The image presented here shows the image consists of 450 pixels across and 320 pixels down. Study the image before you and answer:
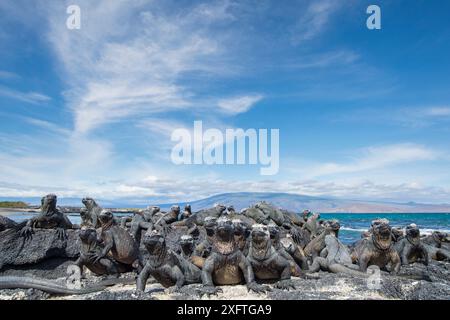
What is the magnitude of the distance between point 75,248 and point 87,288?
311 centimetres

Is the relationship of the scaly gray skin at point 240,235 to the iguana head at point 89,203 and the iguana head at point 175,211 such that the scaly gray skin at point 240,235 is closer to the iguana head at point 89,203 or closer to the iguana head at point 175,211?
the iguana head at point 89,203

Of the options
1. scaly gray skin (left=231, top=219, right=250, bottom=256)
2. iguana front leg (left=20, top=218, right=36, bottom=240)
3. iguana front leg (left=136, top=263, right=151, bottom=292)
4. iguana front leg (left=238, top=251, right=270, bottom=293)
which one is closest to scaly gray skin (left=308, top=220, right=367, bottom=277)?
scaly gray skin (left=231, top=219, right=250, bottom=256)

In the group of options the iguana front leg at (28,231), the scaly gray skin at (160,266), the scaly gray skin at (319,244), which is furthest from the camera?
the scaly gray skin at (319,244)

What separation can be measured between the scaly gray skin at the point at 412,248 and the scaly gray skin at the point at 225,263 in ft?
12.8

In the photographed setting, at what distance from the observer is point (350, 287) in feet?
19.9

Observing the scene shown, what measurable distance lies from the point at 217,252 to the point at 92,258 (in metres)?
2.54

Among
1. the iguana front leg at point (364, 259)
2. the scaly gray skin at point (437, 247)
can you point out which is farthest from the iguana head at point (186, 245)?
the scaly gray skin at point (437, 247)

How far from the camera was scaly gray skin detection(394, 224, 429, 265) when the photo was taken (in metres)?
8.05

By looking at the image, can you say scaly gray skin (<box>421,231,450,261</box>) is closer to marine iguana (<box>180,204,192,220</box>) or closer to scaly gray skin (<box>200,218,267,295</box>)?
scaly gray skin (<box>200,218,267,295</box>)

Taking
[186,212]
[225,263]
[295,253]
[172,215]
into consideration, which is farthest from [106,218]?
[186,212]

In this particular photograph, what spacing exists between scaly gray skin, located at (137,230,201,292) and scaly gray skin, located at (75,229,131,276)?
156 centimetres

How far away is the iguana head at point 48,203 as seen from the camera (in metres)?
8.72
